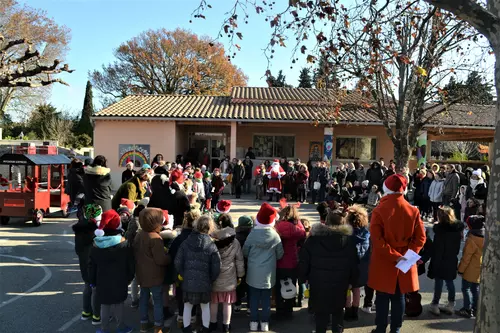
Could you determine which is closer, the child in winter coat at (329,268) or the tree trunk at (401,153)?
the child in winter coat at (329,268)

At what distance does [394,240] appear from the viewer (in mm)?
4453

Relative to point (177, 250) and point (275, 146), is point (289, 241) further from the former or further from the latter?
point (275, 146)

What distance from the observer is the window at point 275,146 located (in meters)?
21.8

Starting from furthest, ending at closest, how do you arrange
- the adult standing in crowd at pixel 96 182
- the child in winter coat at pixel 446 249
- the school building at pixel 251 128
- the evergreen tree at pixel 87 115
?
the evergreen tree at pixel 87 115
the school building at pixel 251 128
the adult standing in crowd at pixel 96 182
the child in winter coat at pixel 446 249

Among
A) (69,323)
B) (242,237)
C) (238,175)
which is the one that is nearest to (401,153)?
(238,175)

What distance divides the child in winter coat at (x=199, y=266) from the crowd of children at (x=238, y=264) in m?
0.01

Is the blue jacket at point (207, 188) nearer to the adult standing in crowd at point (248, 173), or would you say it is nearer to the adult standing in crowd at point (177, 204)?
the adult standing in crowd at point (177, 204)

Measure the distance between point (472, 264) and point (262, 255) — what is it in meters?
2.76

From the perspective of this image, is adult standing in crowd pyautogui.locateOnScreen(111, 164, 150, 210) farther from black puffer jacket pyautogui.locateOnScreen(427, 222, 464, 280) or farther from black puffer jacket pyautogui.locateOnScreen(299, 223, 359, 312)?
black puffer jacket pyautogui.locateOnScreen(427, 222, 464, 280)

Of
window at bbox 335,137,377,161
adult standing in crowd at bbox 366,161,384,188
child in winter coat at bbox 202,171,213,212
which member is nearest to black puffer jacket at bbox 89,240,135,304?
child in winter coat at bbox 202,171,213,212

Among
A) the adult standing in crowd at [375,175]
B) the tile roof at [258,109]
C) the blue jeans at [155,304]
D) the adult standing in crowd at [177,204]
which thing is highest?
the tile roof at [258,109]

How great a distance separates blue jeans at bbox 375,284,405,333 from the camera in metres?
4.57

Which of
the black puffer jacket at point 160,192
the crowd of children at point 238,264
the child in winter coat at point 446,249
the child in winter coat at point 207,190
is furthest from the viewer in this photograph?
the child in winter coat at point 207,190

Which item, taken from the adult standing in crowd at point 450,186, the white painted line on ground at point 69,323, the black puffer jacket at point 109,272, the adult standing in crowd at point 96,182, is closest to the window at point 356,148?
the adult standing in crowd at point 450,186
